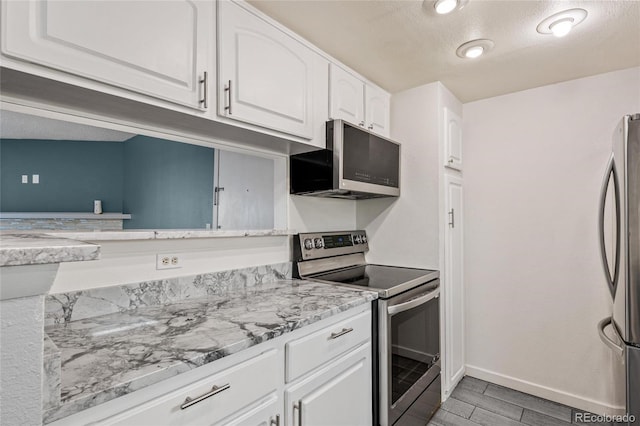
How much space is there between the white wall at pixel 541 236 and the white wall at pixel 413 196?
0.58 m

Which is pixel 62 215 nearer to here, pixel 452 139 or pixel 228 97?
pixel 228 97

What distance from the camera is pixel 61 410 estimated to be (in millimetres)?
657

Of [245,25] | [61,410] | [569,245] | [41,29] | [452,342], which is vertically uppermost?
[245,25]

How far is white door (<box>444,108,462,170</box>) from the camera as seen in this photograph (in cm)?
231

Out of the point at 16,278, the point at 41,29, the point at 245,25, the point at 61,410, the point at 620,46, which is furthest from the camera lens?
the point at 620,46

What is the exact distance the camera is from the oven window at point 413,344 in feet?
5.51

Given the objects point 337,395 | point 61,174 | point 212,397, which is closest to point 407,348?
point 337,395

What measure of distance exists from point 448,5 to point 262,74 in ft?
2.90

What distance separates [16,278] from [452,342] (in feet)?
8.20

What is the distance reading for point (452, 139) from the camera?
7.92 ft

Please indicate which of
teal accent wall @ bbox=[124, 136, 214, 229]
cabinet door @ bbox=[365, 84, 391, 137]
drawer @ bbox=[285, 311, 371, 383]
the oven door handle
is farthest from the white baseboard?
teal accent wall @ bbox=[124, 136, 214, 229]

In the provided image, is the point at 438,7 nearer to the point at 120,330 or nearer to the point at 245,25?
the point at 245,25

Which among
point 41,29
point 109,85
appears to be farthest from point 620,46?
point 41,29

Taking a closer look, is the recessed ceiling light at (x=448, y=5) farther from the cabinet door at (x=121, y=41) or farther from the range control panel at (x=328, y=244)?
the range control panel at (x=328, y=244)
